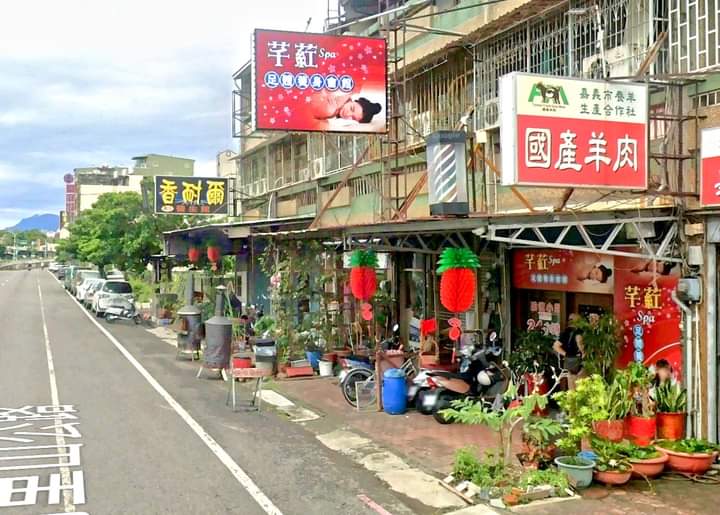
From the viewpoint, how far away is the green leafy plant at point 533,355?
11859 millimetres

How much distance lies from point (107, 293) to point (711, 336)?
28877 millimetres

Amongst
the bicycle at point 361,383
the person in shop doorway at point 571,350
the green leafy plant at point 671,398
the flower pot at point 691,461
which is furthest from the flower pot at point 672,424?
the bicycle at point 361,383

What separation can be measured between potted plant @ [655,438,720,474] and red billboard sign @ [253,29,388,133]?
7.84 metres

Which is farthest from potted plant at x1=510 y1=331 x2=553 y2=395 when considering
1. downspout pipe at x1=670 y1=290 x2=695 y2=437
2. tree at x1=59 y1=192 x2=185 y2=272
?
tree at x1=59 y1=192 x2=185 y2=272

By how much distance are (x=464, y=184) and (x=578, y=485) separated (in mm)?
4673

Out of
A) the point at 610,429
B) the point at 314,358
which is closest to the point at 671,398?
the point at 610,429

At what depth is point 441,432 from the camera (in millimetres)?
11453

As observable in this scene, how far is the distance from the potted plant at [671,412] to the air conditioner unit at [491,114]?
231 inches

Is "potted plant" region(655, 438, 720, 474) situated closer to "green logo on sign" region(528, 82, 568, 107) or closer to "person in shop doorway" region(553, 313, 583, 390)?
"person in shop doorway" region(553, 313, 583, 390)

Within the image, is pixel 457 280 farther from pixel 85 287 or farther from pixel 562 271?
pixel 85 287

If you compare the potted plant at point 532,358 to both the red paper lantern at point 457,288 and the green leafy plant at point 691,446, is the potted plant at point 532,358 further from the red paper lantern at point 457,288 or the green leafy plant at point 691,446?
the green leafy plant at point 691,446

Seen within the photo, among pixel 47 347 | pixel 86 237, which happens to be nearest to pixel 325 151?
pixel 47 347

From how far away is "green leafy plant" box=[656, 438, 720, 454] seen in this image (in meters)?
8.75

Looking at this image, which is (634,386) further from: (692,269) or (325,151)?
(325,151)
